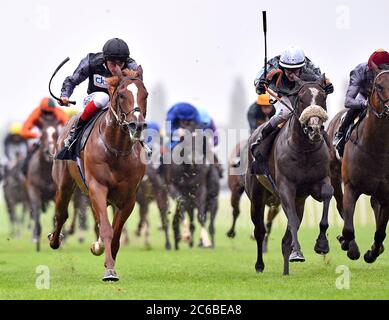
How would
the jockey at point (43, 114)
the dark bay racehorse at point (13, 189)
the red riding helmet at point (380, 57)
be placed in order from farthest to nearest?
the dark bay racehorse at point (13, 189)
the jockey at point (43, 114)
the red riding helmet at point (380, 57)

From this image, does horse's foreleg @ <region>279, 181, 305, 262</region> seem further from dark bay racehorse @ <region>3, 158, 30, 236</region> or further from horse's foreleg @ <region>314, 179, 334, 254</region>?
dark bay racehorse @ <region>3, 158, 30, 236</region>

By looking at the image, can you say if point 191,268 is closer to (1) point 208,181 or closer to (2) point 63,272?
(2) point 63,272

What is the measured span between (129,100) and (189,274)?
116 inches

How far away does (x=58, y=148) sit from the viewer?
50.7ft

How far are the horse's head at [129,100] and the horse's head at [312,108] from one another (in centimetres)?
176

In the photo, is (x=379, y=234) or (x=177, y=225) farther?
(x=177, y=225)

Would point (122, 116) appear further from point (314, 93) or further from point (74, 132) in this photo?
point (314, 93)

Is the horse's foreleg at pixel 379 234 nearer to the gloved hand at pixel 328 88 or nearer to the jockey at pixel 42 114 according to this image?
the gloved hand at pixel 328 88

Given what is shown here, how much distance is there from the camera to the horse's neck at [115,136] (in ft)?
43.6

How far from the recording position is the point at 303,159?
13578mm

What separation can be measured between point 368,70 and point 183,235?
33.0 feet

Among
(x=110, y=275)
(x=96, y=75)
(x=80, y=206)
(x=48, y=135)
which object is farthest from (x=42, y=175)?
(x=110, y=275)

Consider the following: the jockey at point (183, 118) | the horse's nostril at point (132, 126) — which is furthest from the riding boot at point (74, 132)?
the jockey at point (183, 118)
